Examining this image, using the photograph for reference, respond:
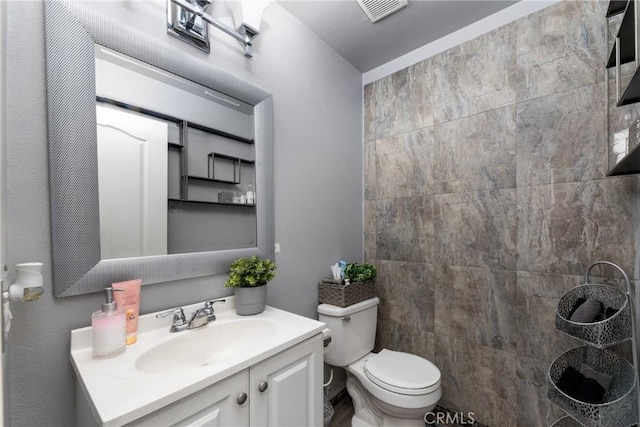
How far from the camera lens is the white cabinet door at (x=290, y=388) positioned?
2.69ft

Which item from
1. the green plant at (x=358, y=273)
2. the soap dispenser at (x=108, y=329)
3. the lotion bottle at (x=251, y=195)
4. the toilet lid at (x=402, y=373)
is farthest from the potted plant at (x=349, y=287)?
the soap dispenser at (x=108, y=329)

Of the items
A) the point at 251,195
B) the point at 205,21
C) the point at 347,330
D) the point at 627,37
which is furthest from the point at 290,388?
the point at 627,37

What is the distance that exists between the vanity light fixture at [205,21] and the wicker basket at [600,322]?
5.99ft

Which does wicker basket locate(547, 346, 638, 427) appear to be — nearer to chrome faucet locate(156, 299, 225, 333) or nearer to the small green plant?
the small green plant

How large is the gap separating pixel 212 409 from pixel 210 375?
104 mm

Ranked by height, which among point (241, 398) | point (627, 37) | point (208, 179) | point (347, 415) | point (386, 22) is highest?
point (386, 22)

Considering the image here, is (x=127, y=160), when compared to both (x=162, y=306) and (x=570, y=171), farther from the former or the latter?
(x=570, y=171)

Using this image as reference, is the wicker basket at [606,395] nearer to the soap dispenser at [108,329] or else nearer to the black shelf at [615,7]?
the black shelf at [615,7]

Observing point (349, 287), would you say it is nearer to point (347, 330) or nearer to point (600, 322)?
point (347, 330)

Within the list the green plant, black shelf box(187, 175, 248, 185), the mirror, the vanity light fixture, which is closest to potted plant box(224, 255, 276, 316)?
the mirror

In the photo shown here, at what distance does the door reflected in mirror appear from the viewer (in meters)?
0.92

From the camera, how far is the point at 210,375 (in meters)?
0.69

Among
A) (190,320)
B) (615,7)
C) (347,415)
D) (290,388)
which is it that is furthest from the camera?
(347,415)

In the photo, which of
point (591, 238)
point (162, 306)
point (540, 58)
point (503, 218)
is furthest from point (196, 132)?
point (591, 238)
